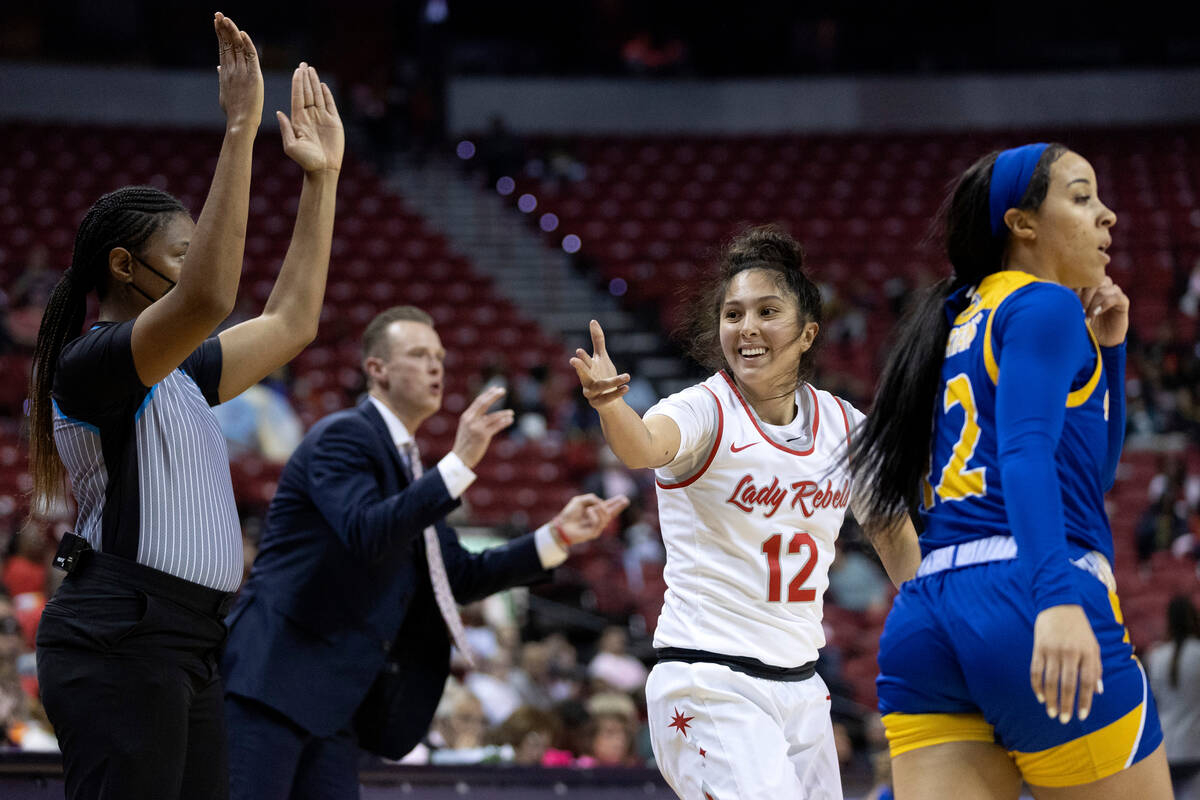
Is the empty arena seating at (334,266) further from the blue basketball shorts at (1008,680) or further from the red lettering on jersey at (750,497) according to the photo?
the blue basketball shorts at (1008,680)

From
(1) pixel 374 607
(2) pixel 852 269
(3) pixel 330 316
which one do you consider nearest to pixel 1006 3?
(2) pixel 852 269

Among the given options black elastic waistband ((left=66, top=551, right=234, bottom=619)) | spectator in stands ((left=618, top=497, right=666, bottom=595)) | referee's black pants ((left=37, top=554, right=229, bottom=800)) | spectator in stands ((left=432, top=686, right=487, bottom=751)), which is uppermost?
black elastic waistband ((left=66, top=551, right=234, bottom=619))

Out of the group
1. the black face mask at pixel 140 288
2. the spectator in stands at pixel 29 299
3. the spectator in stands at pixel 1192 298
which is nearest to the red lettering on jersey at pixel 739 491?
the black face mask at pixel 140 288

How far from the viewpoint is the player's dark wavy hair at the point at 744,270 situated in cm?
352

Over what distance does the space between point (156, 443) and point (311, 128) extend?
0.78 m

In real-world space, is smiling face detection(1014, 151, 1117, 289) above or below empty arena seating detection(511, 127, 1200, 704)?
below

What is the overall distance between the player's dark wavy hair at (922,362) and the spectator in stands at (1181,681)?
4662 mm

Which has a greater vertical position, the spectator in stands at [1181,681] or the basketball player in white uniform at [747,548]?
the basketball player in white uniform at [747,548]

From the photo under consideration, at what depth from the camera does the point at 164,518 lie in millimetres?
2709

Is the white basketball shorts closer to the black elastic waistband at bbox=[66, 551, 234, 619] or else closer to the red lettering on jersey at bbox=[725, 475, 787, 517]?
the red lettering on jersey at bbox=[725, 475, 787, 517]

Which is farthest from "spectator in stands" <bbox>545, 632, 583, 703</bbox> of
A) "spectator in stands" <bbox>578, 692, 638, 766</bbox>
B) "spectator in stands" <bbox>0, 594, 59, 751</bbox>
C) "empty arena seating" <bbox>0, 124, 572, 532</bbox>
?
"spectator in stands" <bbox>0, 594, 59, 751</bbox>

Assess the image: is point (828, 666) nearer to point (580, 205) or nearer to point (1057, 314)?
point (1057, 314)

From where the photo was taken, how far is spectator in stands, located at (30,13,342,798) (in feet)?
8.32

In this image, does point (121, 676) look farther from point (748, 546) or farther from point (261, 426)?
point (261, 426)
